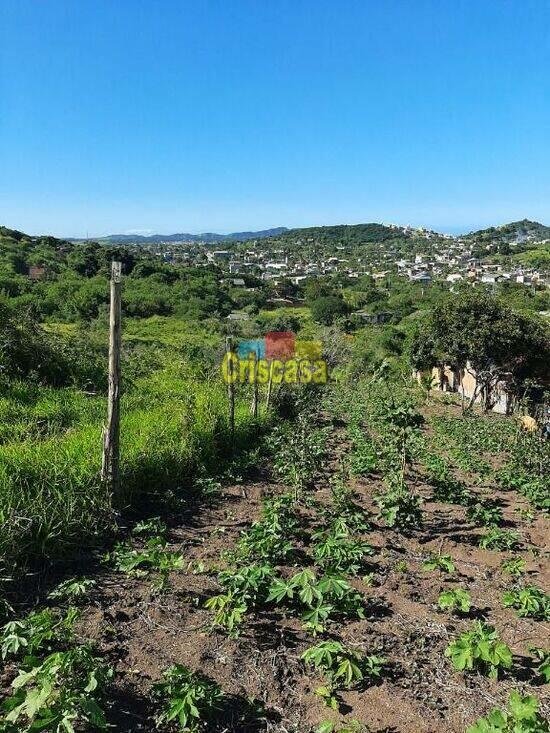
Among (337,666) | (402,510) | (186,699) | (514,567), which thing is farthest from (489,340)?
(186,699)

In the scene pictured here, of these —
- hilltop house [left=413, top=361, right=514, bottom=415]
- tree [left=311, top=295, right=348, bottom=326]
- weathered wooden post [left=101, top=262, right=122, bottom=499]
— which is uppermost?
Answer: weathered wooden post [left=101, top=262, right=122, bottom=499]

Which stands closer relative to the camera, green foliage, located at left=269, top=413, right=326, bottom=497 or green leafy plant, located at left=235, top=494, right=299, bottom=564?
green leafy plant, located at left=235, top=494, right=299, bottom=564

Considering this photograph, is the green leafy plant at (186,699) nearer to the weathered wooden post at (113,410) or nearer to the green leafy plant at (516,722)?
the green leafy plant at (516,722)

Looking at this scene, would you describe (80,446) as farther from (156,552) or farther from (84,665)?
(84,665)

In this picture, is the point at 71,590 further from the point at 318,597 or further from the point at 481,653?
the point at 481,653

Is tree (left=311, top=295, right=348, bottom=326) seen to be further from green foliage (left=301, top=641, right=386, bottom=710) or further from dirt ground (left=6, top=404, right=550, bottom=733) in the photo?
green foliage (left=301, top=641, right=386, bottom=710)

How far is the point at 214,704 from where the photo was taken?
8.05 ft

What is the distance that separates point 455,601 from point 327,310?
61.2 metres

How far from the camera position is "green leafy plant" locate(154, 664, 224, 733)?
2250 millimetres

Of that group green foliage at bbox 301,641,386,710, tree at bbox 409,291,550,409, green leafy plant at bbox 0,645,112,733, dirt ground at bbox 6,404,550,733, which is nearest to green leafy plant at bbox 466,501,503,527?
dirt ground at bbox 6,404,550,733

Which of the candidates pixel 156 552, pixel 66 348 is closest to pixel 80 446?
pixel 156 552

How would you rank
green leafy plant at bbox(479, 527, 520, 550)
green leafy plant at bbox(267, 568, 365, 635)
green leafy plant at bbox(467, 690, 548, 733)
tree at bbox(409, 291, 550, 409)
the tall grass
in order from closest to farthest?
green leafy plant at bbox(467, 690, 548, 733)
green leafy plant at bbox(267, 568, 365, 635)
the tall grass
green leafy plant at bbox(479, 527, 520, 550)
tree at bbox(409, 291, 550, 409)

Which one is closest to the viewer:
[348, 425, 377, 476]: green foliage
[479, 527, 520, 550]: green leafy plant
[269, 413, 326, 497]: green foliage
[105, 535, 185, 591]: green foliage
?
[105, 535, 185, 591]: green foliage

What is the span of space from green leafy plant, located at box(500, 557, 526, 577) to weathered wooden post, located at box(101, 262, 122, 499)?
341cm
